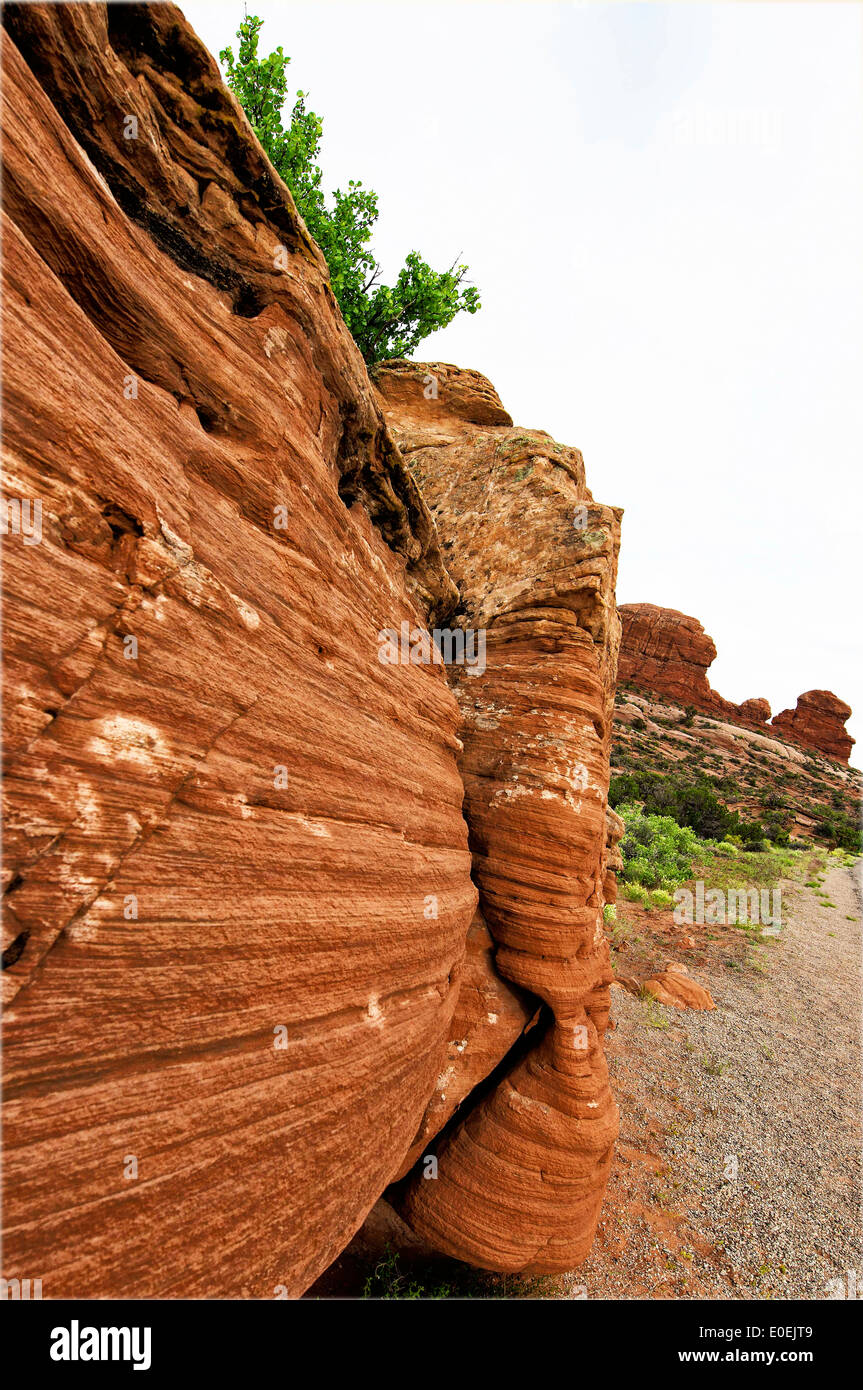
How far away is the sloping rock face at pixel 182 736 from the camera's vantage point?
229 centimetres

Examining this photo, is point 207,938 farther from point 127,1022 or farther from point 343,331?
point 343,331

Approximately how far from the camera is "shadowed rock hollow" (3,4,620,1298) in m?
2.34

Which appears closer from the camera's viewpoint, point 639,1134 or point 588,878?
point 588,878

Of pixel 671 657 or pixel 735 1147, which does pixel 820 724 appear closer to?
pixel 671 657

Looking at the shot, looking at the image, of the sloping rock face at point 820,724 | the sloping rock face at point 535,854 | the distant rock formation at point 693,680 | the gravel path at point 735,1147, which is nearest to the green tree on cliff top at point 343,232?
the sloping rock face at point 535,854

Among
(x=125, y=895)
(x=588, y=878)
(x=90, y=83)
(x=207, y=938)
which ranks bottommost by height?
(x=588, y=878)

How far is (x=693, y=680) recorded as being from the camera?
9700 cm

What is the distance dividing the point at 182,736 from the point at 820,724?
130 m

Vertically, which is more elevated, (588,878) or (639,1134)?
(588,878)

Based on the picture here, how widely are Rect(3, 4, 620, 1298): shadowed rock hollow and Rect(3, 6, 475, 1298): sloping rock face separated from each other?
0.02 metres

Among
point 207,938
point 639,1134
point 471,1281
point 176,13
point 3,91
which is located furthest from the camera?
point 639,1134
